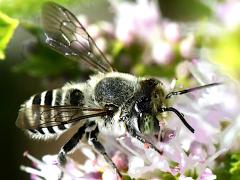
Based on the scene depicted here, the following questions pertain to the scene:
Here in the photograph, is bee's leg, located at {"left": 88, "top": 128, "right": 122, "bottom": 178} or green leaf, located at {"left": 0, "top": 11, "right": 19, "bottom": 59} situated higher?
green leaf, located at {"left": 0, "top": 11, "right": 19, "bottom": 59}

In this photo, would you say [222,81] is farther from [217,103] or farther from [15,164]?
[15,164]

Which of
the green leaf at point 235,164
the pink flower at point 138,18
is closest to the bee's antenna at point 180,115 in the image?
the green leaf at point 235,164

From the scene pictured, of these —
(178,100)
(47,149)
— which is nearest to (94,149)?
(178,100)

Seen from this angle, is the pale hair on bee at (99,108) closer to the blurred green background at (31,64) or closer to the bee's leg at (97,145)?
the bee's leg at (97,145)

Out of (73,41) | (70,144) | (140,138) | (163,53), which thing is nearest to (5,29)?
(73,41)

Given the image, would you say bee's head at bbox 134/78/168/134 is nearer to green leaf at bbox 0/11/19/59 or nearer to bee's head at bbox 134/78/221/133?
→ bee's head at bbox 134/78/221/133

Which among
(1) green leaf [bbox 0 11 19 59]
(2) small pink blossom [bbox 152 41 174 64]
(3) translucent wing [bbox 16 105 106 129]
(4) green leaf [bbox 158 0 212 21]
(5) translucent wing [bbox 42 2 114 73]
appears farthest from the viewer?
(4) green leaf [bbox 158 0 212 21]

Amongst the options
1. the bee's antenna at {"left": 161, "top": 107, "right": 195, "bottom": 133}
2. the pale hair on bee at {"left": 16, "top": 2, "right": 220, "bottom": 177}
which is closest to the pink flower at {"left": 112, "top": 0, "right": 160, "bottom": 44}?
the pale hair on bee at {"left": 16, "top": 2, "right": 220, "bottom": 177}
